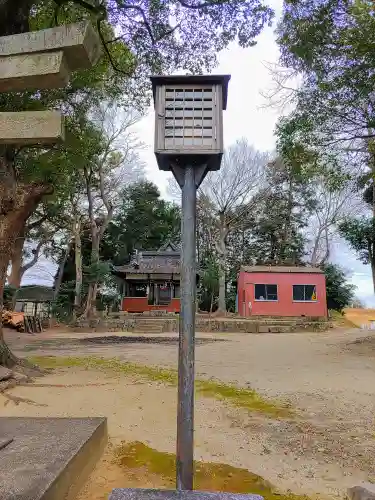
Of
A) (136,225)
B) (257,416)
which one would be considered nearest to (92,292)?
(136,225)

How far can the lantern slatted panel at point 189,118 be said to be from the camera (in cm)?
289

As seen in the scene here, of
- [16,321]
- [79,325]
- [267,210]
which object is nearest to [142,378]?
[16,321]

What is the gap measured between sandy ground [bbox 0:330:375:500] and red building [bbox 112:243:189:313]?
17.7 meters

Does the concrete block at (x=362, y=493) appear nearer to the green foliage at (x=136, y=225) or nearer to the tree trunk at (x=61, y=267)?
the tree trunk at (x=61, y=267)

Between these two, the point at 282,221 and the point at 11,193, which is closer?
the point at 11,193

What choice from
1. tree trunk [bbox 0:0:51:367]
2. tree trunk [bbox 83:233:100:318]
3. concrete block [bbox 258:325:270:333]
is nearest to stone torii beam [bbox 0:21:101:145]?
tree trunk [bbox 0:0:51:367]

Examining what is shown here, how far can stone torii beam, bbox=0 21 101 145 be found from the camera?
2883 mm

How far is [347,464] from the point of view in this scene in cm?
368

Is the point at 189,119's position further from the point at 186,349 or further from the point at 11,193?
the point at 11,193

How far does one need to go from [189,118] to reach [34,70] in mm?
1191

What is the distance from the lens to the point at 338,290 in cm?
2875

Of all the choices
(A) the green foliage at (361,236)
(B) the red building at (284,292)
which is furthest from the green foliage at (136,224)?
(A) the green foliage at (361,236)

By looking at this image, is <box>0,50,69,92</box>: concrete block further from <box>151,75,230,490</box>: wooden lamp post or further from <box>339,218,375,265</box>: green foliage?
<box>339,218,375,265</box>: green foliage

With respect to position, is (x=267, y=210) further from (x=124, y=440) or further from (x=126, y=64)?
(x=124, y=440)
